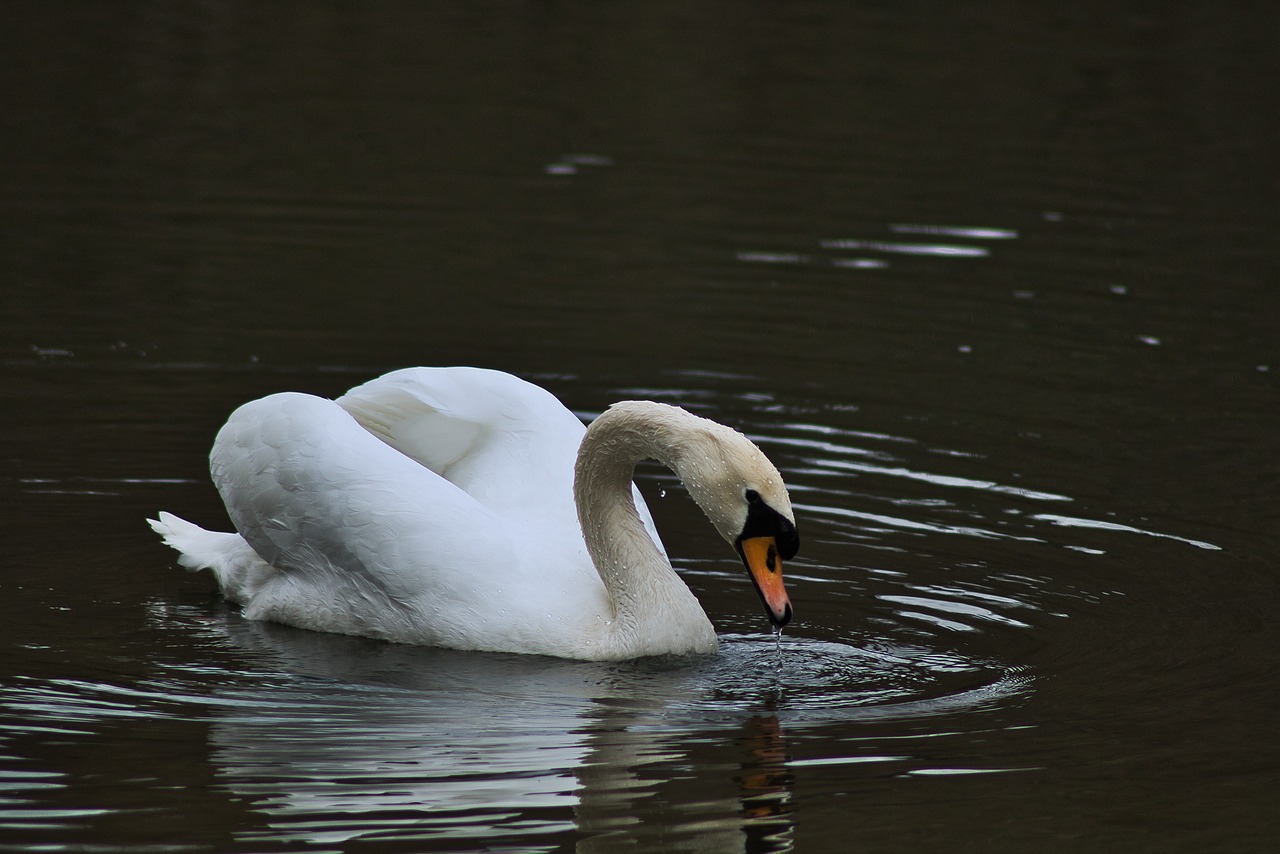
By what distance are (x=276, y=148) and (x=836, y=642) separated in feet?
40.3

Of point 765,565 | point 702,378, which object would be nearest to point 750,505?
point 765,565

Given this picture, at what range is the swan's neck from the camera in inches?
316

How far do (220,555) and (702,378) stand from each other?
4.42 m

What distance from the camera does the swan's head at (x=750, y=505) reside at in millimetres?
7508

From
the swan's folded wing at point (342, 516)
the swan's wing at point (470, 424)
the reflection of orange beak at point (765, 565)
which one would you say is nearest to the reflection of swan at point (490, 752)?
the swan's folded wing at point (342, 516)

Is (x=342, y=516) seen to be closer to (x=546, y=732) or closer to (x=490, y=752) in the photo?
(x=546, y=732)

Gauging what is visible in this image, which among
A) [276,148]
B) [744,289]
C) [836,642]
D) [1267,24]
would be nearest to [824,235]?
[744,289]

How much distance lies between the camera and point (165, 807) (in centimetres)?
644

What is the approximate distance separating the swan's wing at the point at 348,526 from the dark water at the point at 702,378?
0.18 metres

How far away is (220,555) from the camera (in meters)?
9.13

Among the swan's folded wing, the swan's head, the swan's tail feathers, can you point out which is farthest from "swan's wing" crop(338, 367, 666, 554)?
the swan's head

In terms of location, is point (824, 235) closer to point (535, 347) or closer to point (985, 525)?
point (535, 347)

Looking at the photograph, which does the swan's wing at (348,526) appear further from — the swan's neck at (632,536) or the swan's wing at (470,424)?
the swan's wing at (470,424)

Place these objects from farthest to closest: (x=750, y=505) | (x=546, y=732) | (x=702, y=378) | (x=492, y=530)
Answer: (x=702, y=378) < (x=492, y=530) < (x=750, y=505) < (x=546, y=732)
